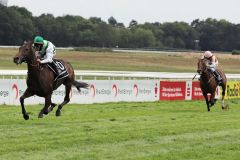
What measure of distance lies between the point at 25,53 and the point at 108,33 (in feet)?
298

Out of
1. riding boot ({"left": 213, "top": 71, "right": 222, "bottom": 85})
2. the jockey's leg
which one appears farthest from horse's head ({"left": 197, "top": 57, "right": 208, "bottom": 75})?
riding boot ({"left": 213, "top": 71, "right": 222, "bottom": 85})

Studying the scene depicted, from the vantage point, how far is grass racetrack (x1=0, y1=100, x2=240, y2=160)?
951 centimetres

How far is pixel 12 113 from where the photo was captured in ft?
54.1

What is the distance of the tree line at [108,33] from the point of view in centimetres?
8062

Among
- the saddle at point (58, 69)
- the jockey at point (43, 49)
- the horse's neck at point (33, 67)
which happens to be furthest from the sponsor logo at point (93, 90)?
the horse's neck at point (33, 67)

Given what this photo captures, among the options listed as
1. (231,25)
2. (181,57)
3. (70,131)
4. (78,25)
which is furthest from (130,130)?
(231,25)

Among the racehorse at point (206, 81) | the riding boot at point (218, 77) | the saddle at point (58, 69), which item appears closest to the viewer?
the saddle at point (58, 69)

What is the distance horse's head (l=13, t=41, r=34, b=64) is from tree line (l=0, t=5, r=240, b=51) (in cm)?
6547

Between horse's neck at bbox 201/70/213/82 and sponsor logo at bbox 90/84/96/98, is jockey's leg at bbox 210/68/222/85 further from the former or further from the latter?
sponsor logo at bbox 90/84/96/98

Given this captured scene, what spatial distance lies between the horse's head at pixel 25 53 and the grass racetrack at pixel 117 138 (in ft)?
4.53

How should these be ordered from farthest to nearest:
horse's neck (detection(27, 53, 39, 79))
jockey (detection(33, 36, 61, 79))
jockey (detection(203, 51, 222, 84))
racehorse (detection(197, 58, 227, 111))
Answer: jockey (detection(203, 51, 222, 84)), racehorse (detection(197, 58, 227, 111)), jockey (detection(33, 36, 61, 79)), horse's neck (detection(27, 53, 39, 79))

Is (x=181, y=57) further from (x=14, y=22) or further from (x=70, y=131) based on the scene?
(x=70, y=131)

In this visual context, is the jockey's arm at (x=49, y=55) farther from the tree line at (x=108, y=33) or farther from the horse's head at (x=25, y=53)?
the tree line at (x=108, y=33)

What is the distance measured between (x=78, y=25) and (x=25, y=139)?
9261cm
